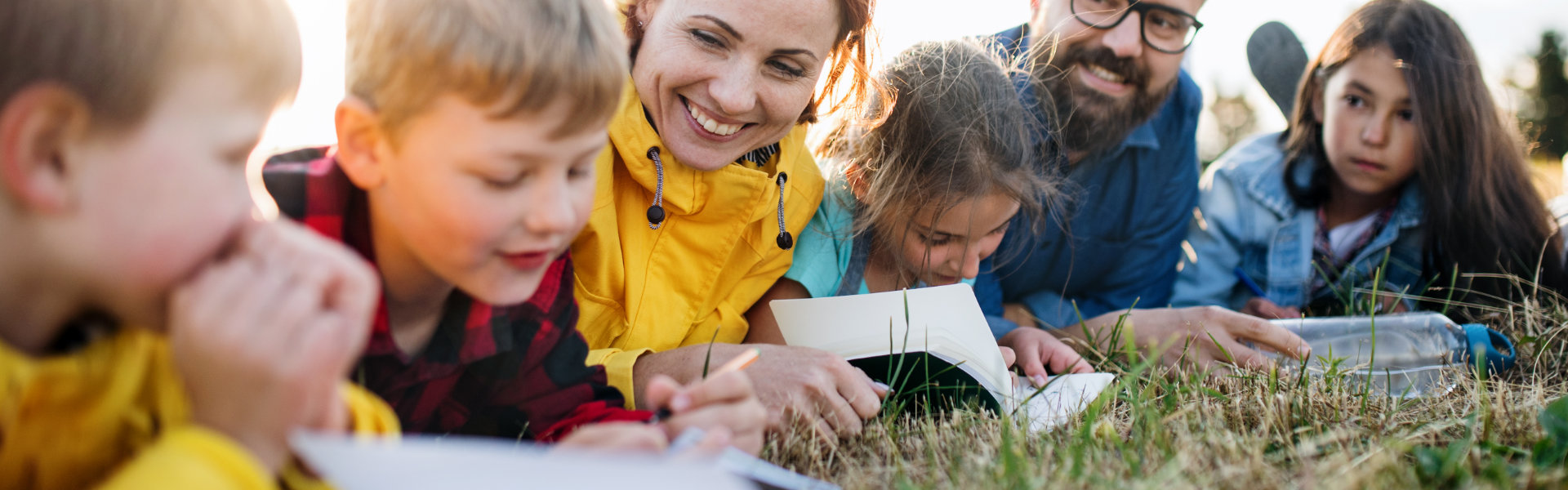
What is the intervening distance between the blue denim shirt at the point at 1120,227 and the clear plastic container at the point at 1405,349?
52 cm

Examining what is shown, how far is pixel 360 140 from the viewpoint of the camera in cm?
100

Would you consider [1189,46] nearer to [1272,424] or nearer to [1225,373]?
[1225,373]

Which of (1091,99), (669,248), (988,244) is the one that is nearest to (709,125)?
(669,248)

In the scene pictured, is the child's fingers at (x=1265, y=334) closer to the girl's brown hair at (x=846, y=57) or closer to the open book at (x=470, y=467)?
the girl's brown hair at (x=846, y=57)

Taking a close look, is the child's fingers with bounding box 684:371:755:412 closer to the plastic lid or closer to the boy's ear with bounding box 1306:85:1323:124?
the plastic lid

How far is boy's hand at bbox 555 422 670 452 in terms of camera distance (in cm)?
96

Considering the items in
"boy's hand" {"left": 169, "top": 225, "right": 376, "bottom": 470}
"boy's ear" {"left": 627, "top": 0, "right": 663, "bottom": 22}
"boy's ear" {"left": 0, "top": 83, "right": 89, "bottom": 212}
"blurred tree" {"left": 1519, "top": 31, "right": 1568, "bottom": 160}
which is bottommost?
"blurred tree" {"left": 1519, "top": 31, "right": 1568, "bottom": 160}

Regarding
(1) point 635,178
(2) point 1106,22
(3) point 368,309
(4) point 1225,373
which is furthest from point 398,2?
(2) point 1106,22

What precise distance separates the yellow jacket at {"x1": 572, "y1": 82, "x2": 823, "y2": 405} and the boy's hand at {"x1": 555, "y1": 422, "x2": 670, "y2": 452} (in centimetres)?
53

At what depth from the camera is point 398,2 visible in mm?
982

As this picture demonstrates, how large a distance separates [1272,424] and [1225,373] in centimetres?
44

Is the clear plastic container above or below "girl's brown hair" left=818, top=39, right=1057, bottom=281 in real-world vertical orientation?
below

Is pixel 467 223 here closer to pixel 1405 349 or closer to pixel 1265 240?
A: pixel 1405 349

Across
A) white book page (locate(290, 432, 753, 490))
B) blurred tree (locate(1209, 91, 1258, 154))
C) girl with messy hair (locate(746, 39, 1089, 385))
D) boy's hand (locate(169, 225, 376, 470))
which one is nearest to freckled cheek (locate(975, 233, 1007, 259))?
girl with messy hair (locate(746, 39, 1089, 385))
